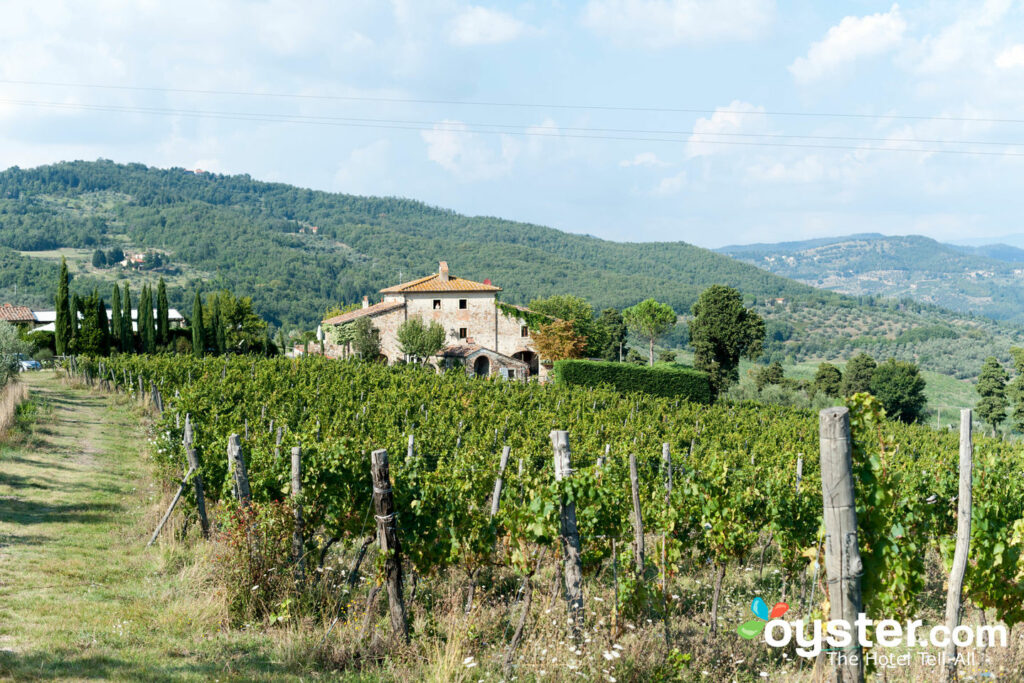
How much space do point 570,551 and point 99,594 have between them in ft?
14.3

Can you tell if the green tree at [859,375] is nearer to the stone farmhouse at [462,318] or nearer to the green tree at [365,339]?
the stone farmhouse at [462,318]

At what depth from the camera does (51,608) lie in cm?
568

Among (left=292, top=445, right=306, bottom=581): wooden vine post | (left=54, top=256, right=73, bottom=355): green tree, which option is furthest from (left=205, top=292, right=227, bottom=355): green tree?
(left=292, top=445, right=306, bottom=581): wooden vine post

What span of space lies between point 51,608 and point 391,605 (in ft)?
9.92

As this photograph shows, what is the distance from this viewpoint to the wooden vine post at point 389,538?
5000mm

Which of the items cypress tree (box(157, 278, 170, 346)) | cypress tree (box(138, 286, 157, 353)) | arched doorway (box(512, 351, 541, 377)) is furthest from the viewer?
arched doorway (box(512, 351, 541, 377))

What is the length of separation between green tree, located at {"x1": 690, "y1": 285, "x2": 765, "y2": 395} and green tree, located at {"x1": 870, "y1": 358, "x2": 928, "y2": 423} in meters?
14.5

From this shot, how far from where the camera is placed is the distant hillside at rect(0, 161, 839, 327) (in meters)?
116

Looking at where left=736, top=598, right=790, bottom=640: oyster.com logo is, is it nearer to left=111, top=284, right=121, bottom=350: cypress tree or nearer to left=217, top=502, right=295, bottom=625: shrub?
left=217, top=502, right=295, bottom=625: shrub

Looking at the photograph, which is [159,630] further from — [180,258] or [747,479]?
[180,258]

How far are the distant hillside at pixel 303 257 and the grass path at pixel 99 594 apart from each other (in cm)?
8881

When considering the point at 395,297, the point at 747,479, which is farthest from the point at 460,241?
the point at 747,479

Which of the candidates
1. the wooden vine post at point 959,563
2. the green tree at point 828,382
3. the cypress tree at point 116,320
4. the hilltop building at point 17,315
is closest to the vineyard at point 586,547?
the wooden vine post at point 959,563

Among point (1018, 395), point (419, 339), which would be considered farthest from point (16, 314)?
point (1018, 395)
